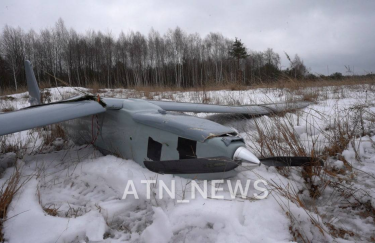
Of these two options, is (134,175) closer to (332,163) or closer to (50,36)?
(332,163)

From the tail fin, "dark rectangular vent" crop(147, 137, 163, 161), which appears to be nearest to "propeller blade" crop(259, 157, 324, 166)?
"dark rectangular vent" crop(147, 137, 163, 161)

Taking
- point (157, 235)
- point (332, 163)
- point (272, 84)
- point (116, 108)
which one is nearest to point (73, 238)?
point (157, 235)

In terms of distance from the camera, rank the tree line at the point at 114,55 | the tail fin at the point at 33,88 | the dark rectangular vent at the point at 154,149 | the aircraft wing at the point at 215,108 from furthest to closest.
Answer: the tree line at the point at 114,55 → the tail fin at the point at 33,88 → the aircraft wing at the point at 215,108 → the dark rectangular vent at the point at 154,149

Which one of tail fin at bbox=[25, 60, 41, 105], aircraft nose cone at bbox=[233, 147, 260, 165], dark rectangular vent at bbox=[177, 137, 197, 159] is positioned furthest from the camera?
tail fin at bbox=[25, 60, 41, 105]

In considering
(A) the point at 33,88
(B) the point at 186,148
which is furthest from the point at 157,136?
(A) the point at 33,88

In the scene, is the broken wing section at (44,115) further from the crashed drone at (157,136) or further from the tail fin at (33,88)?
the tail fin at (33,88)

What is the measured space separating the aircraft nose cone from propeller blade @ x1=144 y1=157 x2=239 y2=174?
0.06 meters

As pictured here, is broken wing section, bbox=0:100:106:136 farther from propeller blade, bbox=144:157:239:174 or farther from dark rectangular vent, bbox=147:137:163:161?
propeller blade, bbox=144:157:239:174

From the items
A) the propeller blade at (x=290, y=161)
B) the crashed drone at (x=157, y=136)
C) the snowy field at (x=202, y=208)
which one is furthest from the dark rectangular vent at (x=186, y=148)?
the propeller blade at (x=290, y=161)

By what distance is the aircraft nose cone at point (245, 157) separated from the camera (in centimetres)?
145

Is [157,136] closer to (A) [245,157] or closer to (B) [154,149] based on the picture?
(B) [154,149]

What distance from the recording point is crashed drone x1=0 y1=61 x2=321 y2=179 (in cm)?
158

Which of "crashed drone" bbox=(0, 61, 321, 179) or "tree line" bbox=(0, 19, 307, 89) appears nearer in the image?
"crashed drone" bbox=(0, 61, 321, 179)

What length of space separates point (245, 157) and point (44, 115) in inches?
73.6
